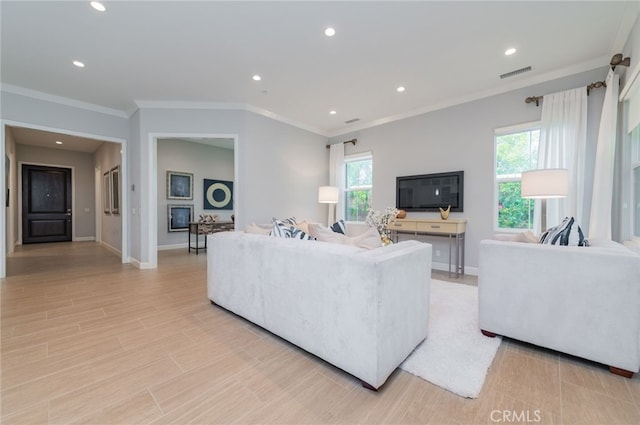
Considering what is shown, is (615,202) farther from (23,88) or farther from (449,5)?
(23,88)

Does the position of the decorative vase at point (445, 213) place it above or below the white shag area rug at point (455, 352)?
above

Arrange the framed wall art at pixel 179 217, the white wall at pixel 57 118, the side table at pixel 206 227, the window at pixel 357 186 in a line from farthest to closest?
the framed wall art at pixel 179 217
the side table at pixel 206 227
the window at pixel 357 186
the white wall at pixel 57 118

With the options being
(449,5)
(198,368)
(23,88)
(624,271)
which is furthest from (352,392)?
(23,88)

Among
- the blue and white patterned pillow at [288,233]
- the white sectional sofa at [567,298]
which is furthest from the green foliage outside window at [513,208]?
the blue and white patterned pillow at [288,233]

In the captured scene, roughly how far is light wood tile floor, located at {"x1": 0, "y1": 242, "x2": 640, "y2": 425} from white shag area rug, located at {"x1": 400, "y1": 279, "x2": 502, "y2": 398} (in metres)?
0.06

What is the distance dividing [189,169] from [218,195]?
993mm

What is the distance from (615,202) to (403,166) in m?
2.74

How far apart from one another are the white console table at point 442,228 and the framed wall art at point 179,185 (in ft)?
16.9

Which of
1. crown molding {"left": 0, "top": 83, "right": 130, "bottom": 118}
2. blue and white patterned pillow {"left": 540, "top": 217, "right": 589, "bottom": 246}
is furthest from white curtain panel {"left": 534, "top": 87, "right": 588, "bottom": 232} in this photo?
crown molding {"left": 0, "top": 83, "right": 130, "bottom": 118}

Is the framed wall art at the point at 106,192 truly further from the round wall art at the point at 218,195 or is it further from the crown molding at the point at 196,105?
the crown molding at the point at 196,105

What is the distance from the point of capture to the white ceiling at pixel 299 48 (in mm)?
2373

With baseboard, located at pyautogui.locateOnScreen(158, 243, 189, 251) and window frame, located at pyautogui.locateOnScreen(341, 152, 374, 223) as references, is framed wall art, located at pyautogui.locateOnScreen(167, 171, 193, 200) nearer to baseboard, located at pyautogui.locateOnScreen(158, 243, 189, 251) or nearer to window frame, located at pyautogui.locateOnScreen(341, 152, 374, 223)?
baseboard, located at pyautogui.locateOnScreen(158, 243, 189, 251)

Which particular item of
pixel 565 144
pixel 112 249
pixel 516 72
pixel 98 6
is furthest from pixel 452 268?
pixel 112 249

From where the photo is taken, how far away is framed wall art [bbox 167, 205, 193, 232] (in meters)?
6.42
